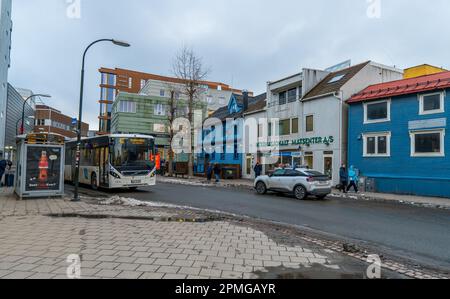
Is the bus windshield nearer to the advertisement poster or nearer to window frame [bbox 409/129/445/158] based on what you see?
the advertisement poster

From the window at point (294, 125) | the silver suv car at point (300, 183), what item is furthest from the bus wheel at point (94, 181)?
the window at point (294, 125)

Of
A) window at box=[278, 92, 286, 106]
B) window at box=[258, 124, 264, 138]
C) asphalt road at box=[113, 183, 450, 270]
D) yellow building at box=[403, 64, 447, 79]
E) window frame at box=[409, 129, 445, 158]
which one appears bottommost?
asphalt road at box=[113, 183, 450, 270]

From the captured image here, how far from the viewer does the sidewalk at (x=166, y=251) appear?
4.43m

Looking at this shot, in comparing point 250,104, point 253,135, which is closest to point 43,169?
point 253,135

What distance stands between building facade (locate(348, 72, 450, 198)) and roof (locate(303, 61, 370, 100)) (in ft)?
5.51

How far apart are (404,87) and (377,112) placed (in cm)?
222

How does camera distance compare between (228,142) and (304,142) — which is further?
(228,142)

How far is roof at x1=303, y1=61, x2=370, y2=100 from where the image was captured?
24203mm

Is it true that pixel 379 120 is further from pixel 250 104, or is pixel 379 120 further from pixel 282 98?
pixel 250 104

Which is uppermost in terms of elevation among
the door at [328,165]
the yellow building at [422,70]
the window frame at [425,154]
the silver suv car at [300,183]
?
the yellow building at [422,70]

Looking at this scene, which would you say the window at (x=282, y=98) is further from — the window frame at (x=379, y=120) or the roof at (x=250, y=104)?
the window frame at (x=379, y=120)

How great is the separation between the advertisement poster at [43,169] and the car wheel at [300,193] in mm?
10526

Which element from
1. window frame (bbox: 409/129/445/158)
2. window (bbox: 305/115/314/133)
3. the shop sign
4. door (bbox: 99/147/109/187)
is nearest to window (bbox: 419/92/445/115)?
window frame (bbox: 409/129/445/158)

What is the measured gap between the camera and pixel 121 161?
54.0 ft
